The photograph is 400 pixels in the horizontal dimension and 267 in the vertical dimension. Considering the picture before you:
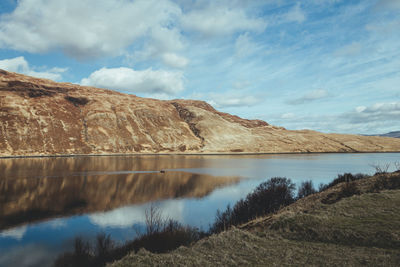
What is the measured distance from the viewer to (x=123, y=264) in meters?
9.09

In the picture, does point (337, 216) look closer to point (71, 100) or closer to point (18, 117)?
point (18, 117)

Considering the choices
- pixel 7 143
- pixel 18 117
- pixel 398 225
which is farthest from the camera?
pixel 18 117

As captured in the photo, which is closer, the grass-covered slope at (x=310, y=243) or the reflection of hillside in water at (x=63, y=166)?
the grass-covered slope at (x=310, y=243)

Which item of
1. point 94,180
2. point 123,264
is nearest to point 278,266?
point 123,264

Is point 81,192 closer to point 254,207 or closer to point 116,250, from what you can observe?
point 254,207

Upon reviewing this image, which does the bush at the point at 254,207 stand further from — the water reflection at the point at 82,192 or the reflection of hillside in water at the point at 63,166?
the reflection of hillside in water at the point at 63,166

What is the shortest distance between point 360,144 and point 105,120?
126 metres

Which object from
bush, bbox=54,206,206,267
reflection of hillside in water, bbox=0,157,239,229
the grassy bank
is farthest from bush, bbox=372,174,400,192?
reflection of hillside in water, bbox=0,157,239,229

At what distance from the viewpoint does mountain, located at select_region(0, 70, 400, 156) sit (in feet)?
325

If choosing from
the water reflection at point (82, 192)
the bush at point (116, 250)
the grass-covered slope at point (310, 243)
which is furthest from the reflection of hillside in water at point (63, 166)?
the grass-covered slope at point (310, 243)

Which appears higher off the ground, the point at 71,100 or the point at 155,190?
the point at 71,100

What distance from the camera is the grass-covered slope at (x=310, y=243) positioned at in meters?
8.77

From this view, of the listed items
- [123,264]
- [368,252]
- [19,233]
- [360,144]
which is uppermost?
[360,144]

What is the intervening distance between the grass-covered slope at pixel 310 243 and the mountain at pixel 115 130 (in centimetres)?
9423
